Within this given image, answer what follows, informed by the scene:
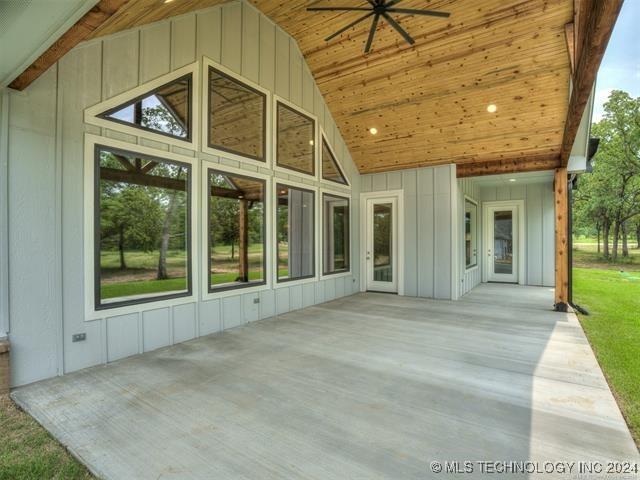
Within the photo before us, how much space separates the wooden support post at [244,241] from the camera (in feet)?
A: 17.9

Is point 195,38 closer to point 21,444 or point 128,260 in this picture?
point 128,260

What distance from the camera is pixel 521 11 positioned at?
13.9 feet

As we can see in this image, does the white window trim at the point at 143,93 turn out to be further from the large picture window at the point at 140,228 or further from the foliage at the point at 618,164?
the foliage at the point at 618,164

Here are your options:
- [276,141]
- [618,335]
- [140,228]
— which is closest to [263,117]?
[276,141]

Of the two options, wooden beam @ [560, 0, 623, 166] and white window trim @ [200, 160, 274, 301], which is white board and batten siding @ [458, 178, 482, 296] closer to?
wooden beam @ [560, 0, 623, 166]

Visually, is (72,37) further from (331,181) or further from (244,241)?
(331,181)

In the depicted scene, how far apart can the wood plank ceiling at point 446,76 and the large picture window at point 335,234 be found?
1425mm

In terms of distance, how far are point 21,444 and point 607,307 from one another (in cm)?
808

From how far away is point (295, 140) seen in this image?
5.95 meters

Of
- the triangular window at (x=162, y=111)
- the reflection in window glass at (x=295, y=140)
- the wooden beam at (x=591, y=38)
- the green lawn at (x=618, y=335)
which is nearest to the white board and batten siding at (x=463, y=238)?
the green lawn at (x=618, y=335)

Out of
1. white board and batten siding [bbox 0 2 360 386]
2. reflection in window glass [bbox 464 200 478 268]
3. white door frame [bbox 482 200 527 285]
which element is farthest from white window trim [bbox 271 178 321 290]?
white door frame [bbox 482 200 527 285]

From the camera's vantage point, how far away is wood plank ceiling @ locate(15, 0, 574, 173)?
4.37 m

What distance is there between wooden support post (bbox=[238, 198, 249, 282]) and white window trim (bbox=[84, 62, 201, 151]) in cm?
149

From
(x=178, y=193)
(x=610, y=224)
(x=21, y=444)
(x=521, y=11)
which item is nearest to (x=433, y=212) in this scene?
(x=521, y=11)
